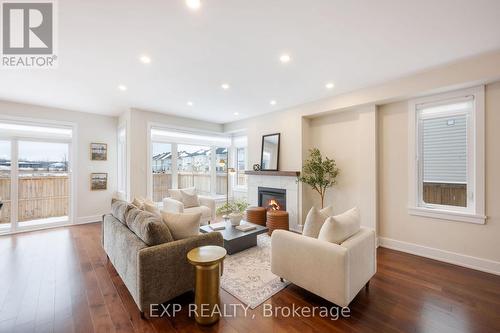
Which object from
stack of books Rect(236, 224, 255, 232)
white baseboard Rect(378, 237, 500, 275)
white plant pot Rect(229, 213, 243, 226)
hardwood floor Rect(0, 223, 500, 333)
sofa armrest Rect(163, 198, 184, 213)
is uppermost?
sofa armrest Rect(163, 198, 184, 213)

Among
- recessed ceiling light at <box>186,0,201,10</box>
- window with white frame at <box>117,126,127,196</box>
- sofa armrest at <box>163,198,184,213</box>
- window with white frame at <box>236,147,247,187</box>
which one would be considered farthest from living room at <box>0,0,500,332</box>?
window with white frame at <box>236,147,247,187</box>

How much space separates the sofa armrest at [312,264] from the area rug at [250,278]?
0.70 feet

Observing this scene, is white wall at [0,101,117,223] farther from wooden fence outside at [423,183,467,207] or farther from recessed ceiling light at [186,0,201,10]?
wooden fence outside at [423,183,467,207]

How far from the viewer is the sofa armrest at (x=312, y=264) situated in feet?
6.30

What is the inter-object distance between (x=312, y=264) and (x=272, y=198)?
10.3ft

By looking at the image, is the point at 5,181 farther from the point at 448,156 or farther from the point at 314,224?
the point at 448,156

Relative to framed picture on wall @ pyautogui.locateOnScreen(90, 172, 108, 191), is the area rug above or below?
below

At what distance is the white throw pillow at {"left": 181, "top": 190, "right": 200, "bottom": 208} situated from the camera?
4.96 metres

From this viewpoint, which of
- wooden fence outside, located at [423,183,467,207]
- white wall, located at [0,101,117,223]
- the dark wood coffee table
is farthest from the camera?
white wall, located at [0,101,117,223]

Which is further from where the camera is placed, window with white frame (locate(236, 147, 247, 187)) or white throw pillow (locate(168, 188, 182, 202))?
window with white frame (locate(236, 147, 247, 187))

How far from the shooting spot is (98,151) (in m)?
5.49

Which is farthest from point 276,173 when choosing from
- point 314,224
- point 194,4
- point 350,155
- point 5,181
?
point 5,181

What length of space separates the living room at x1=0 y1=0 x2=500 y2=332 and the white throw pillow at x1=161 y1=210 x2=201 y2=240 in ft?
0.09

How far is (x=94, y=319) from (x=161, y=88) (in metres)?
3.29
